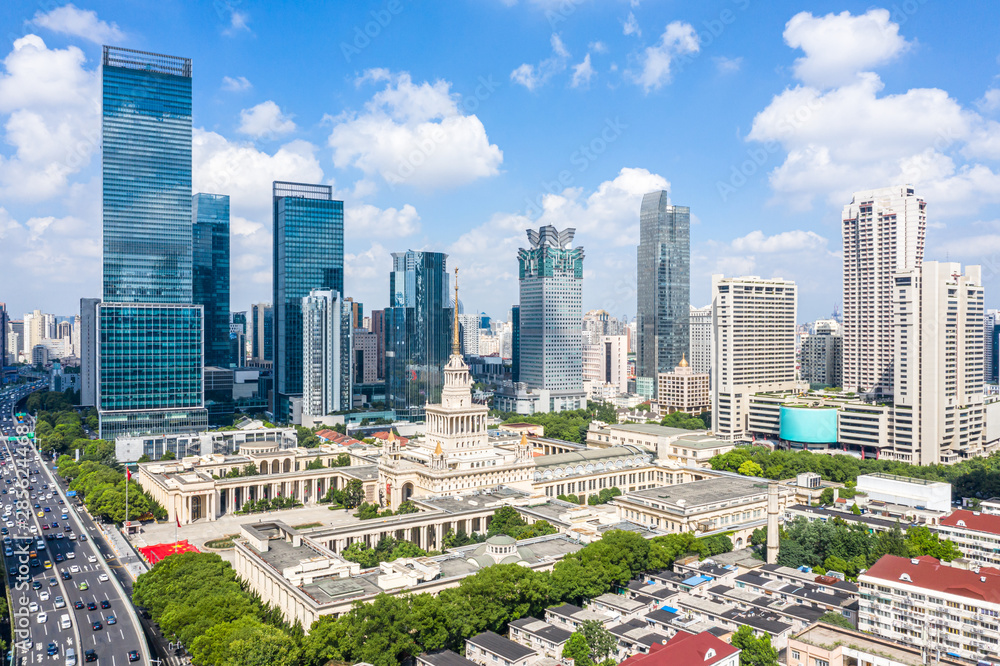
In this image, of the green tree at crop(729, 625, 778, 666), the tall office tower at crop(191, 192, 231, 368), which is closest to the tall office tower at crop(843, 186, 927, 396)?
the green tree at crop(729, 625, 778, 666)

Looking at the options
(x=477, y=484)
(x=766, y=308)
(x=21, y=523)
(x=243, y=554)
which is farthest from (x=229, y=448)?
(x=766, y=308)

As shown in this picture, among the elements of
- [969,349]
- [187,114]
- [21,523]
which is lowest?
[21,523]

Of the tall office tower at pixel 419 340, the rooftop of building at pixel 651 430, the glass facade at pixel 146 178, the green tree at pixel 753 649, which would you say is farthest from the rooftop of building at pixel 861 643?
the glass facade at pixel 146 178

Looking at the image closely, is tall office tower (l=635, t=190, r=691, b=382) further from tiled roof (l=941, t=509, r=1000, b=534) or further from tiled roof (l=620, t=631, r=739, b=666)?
tiled roof (l=620, t=631, r=739, b=666)

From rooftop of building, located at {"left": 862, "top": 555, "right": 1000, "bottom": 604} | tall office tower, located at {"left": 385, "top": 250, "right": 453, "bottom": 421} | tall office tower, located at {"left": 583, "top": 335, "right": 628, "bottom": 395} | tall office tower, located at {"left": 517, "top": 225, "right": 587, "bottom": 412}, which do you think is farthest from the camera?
tall office tower, located at {"left": 583, "top": 335, "right": 628, "bottom": 395}

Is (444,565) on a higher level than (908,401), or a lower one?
lower

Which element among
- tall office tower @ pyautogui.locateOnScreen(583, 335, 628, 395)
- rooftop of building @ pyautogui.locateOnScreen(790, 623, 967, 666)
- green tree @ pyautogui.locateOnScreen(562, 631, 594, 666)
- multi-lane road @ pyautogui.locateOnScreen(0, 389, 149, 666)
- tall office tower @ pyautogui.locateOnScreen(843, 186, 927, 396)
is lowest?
multi-lane road @ pyautogui.locateOnScreen(0, 389, 149, 666)

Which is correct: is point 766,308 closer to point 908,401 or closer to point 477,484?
point 908,401
